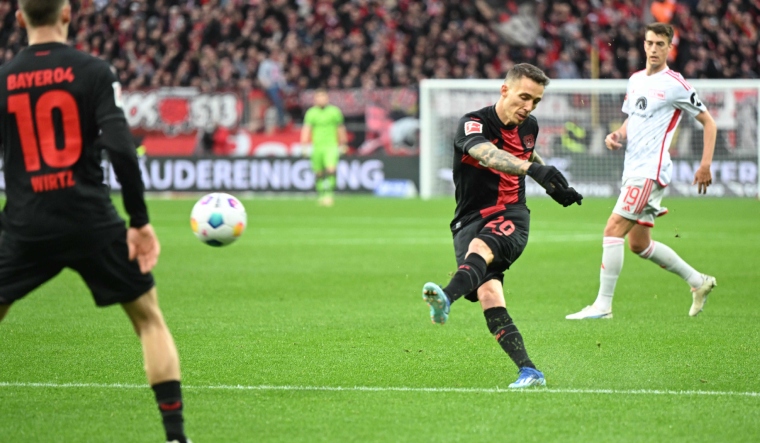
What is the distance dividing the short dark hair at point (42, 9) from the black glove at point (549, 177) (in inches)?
91.8

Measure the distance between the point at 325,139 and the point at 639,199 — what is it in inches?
589

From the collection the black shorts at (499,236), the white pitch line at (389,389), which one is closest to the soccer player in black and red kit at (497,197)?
the black shorts at (499,236)

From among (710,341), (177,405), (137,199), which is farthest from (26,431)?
(710,341)

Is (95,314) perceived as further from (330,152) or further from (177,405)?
(330,152)

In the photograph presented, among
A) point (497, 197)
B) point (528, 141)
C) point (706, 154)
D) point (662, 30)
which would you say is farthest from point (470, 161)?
point (706, 154)

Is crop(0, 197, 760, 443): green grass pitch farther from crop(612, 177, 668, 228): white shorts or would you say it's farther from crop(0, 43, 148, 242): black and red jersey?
crop(0, 43, 148, 242): black and red jersey

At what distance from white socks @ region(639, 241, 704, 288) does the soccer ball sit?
3.29 m

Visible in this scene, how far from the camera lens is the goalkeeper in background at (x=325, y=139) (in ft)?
74.5

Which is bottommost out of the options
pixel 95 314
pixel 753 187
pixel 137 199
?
pixel 753 187

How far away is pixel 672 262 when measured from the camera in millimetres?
8641

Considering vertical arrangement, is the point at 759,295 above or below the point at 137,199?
below

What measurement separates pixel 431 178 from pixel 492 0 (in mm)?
6756

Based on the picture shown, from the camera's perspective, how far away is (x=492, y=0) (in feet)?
94.4

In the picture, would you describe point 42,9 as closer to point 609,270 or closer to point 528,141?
point 528,141
